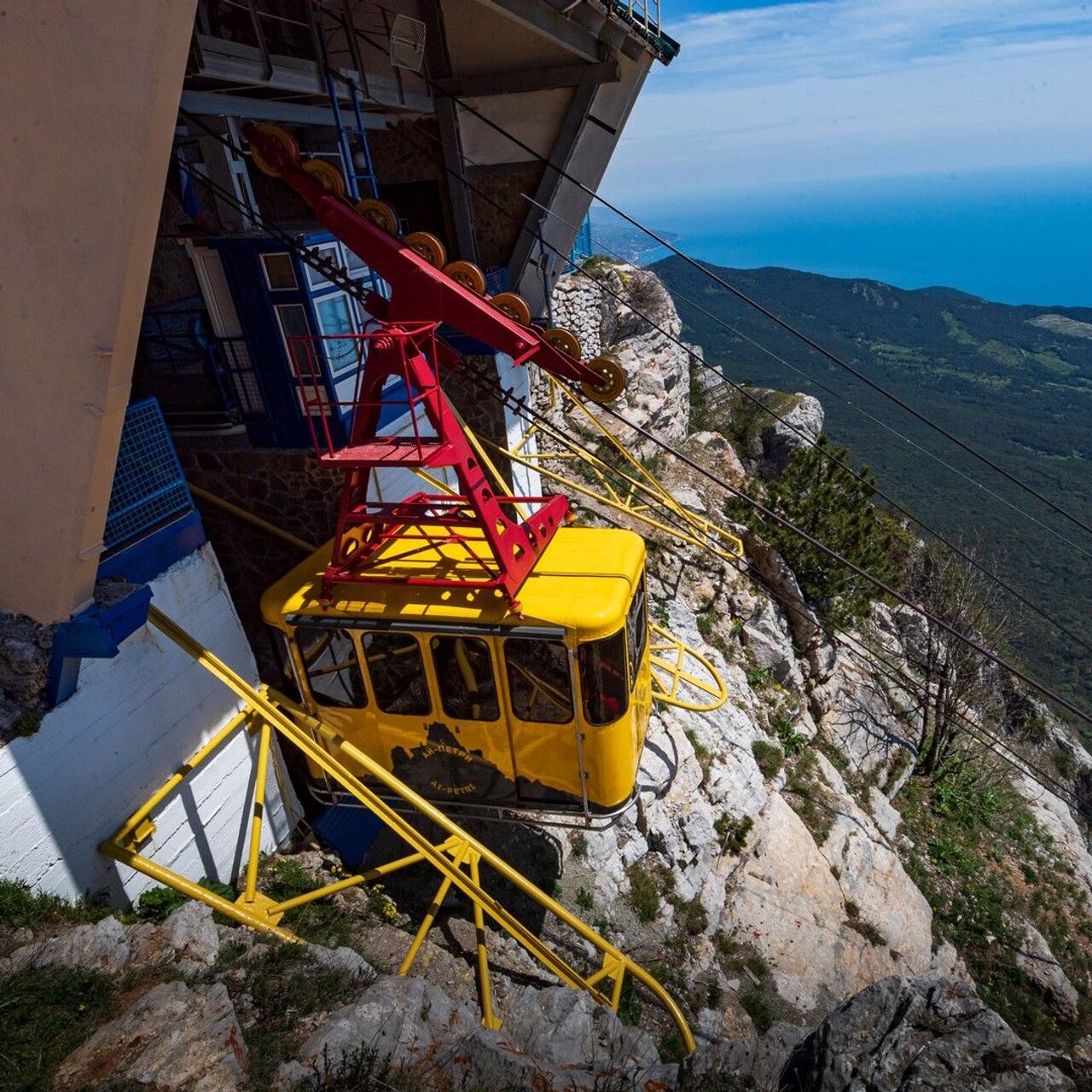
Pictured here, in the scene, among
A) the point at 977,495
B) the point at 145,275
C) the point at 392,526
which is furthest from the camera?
the point at 977,495

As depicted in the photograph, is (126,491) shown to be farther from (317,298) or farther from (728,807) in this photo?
(728,807)

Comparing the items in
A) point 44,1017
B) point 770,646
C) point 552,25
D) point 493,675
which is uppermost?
point 552,25

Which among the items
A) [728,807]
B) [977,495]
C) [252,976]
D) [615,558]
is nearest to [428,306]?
[615,558]

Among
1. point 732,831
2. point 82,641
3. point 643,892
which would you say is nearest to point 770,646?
point 732,831

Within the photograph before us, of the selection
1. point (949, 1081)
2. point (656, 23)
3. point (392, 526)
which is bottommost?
point (949, 1081)

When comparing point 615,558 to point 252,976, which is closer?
point 252,976

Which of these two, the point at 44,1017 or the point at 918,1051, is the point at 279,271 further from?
the point at 918,1051
